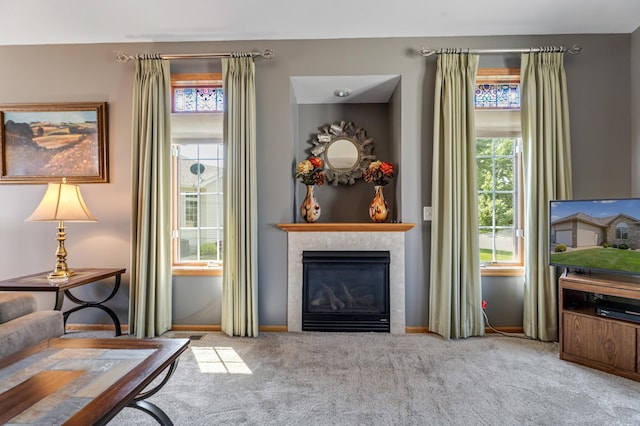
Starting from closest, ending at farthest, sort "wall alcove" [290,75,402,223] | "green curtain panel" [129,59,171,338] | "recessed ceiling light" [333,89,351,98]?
"green curtain panel" [129,59,171,338]
"recessed ceiling light" [333,89,351,98]
"wall alcove" [290,75,402,223]

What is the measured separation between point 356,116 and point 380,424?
2.87 m

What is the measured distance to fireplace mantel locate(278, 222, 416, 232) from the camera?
297 cm

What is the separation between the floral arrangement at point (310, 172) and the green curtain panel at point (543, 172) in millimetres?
1877

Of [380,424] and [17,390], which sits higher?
[17,390]

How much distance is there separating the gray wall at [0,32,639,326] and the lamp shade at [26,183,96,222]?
46 centimetres

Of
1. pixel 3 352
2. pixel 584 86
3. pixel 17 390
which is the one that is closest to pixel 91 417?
pixel 17 390

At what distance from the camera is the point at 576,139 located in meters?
2.93

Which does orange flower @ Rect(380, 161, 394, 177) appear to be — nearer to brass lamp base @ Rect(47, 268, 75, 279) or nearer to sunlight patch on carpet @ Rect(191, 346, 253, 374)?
sunlight patch on carpet @ Rect(191, 346, 253, 374)

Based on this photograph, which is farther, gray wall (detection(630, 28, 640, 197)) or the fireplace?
the fireplace

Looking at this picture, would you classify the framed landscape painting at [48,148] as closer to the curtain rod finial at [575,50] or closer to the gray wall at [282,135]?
the gray wall at [282,135]

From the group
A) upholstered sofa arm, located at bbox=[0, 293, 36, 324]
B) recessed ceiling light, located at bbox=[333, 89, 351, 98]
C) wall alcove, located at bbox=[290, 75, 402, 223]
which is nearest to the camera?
upholstered sofa arm, located at bbox=[0, 293, 36, 324]

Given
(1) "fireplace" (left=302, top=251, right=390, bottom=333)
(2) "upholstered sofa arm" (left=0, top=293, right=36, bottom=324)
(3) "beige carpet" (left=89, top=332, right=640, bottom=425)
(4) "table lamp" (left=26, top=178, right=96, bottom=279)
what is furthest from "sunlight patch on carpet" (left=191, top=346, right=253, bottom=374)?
(4) "table lamp" (left=26, top=178, right=96, bottom=279)

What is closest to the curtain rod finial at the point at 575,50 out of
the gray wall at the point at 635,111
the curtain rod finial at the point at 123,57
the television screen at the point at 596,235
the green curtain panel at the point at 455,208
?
the gray wall at the point at 635,111

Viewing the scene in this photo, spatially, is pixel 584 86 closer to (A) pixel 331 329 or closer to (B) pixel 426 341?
(B) pixel 426 341
